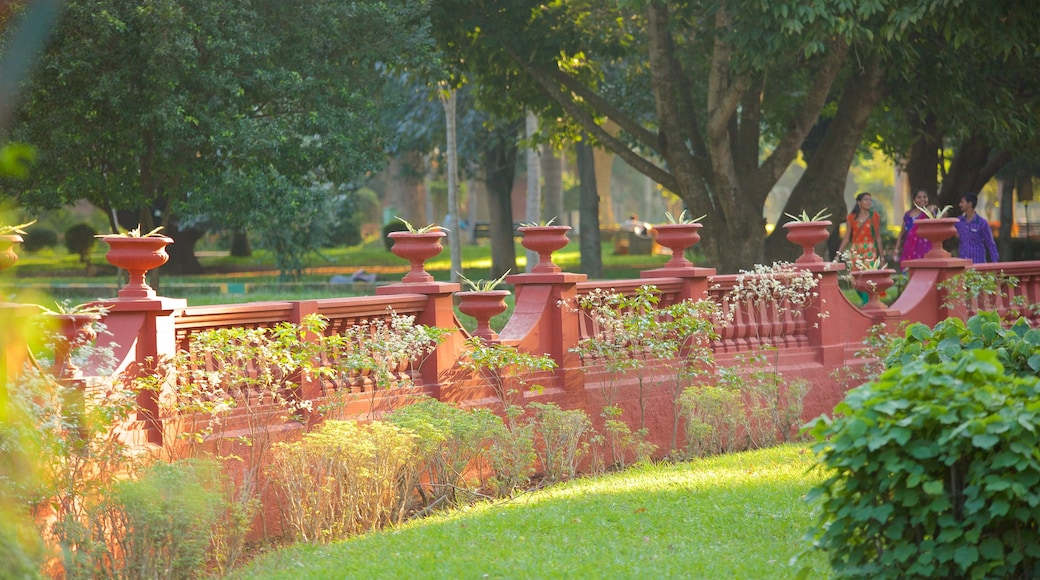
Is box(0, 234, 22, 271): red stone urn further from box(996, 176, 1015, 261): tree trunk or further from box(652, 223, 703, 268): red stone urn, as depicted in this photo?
box(996, 176, 1015, 261): tree trunk

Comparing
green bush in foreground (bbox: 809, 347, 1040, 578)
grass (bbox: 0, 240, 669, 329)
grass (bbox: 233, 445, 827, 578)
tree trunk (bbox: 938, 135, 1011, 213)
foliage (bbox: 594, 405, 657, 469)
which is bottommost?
grass (bbox: 233, 445, 827, 578)

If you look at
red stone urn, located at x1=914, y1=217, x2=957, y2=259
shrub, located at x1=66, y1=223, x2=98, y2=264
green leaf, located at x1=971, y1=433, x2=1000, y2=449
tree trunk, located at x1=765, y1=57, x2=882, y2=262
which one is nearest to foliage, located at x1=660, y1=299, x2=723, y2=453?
red stone urn, located at x1=914, y1=217, x2=957, y2=259

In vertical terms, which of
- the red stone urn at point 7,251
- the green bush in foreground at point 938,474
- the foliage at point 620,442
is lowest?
the foliage at point 620,442

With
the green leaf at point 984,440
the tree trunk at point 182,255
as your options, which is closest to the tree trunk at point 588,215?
the tree trunk at point 182,255

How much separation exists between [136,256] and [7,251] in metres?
0.94

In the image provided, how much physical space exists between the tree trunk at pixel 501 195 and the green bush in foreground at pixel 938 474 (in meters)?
21.4

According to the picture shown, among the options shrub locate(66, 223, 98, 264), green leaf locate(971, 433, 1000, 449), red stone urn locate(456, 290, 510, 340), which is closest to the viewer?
green leaf locate(971, 433, 1000, 449)

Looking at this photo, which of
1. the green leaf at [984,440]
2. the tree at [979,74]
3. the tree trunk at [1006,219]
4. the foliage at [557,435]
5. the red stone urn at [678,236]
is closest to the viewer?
the green leaf at [984,440]

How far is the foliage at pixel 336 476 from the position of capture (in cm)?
686

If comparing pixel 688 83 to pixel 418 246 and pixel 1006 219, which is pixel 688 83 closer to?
pixel 418 246

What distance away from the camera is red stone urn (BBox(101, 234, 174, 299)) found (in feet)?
21.5

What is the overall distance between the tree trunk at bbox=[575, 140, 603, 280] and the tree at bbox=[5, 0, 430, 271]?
9.98 m

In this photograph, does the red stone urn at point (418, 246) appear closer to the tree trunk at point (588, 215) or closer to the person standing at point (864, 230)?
the person standing at point (864, 230)

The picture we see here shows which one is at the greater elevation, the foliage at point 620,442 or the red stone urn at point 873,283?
the red stone urn at point 873,283
